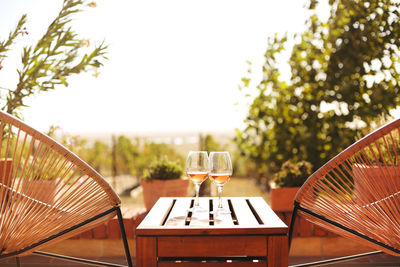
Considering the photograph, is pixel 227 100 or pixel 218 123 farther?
pixel 218 123

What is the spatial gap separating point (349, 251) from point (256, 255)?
143 cm

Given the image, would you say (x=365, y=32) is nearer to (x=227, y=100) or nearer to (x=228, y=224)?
(x=227, y=100)

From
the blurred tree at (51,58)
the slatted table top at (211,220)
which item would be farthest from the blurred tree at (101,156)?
the slatted table top at (211,220)

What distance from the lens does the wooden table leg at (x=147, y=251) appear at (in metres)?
1.29

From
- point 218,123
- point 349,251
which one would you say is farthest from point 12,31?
point 218,123

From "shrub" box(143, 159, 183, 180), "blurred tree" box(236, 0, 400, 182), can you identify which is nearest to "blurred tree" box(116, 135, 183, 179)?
"blurred tree" box(236, 0, 400, 182)

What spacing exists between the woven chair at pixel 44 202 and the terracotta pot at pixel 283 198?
1.39 metres

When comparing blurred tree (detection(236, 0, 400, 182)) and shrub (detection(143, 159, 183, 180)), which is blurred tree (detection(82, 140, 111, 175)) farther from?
shrub (detection(143, 159, 183, 180))

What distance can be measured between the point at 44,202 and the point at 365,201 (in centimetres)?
124

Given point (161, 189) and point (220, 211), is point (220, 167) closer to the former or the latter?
point (220, 211)

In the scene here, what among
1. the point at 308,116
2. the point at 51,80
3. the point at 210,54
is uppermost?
the point at 210,54

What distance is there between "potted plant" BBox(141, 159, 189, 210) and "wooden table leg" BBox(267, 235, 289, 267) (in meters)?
1.51

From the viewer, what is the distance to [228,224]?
4.40 feet

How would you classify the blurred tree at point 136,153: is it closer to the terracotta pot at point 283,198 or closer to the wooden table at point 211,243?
the terracotta pot at point 283,198
